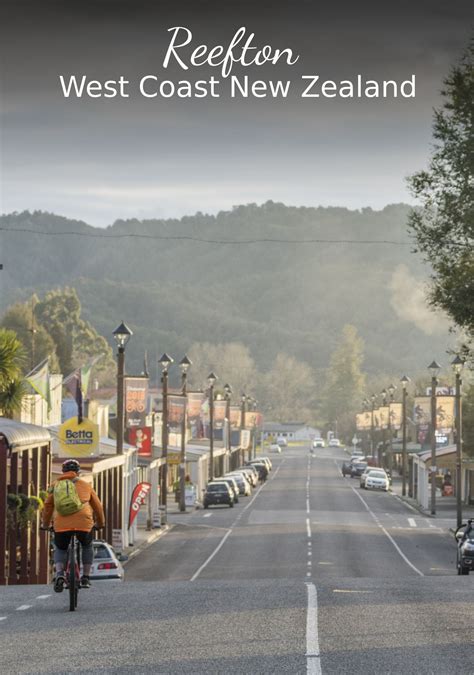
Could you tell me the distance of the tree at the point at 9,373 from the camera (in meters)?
34.7

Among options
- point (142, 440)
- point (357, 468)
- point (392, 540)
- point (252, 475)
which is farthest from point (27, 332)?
point (392, 540)

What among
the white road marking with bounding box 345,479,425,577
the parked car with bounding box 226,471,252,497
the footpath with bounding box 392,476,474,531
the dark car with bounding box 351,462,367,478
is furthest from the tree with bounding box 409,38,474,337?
the dark car with bounding box 351,462,367,478

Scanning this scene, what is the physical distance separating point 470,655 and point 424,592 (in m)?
7.11

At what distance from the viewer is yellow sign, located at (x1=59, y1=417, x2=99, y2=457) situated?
42562 mm

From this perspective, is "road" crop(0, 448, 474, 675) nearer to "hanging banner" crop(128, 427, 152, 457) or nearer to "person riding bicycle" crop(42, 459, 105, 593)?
"person riding bicycle" crop(42, 459, 105, 593)

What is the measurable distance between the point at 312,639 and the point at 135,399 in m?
45.2

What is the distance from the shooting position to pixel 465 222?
42125 mm

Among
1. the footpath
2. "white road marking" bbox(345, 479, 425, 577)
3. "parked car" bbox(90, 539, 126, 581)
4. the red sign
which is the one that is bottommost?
the footpath

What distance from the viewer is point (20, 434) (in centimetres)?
2791

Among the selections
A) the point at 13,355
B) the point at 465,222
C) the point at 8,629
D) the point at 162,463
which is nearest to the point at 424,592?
the point at 8,629

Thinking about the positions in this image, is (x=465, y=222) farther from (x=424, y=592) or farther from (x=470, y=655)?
(x=470, y=655)

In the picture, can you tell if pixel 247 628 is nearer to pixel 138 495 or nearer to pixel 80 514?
pixel 80 514

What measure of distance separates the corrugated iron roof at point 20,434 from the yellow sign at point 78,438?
38.7 feet

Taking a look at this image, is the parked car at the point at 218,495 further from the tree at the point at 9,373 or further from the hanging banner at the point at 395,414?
the tree at the point at 9,373
